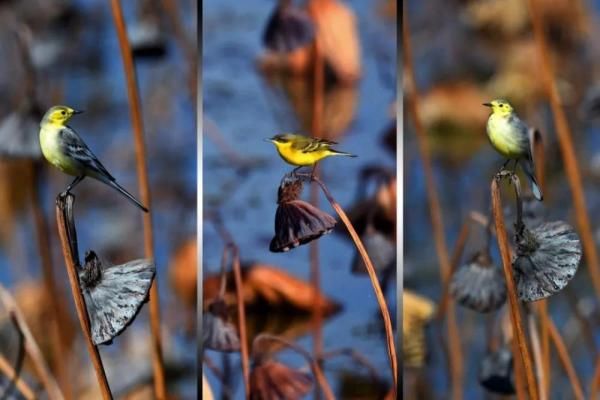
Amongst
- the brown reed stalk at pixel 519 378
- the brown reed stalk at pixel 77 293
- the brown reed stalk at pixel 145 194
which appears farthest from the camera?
the brown reed stalk at pixel 145 194

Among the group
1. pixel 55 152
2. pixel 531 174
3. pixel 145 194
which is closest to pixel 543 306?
pixel 531 174

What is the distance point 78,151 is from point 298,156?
311mm

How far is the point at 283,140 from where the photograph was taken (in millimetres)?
1293

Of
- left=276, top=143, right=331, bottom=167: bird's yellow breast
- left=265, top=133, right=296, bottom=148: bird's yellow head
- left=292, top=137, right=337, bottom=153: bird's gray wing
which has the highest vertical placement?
left=265, top=133, right=296, bottom=148: bird's yellow head

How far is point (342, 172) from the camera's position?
129cm

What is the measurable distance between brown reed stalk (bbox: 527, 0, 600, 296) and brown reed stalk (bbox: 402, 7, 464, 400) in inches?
7.2

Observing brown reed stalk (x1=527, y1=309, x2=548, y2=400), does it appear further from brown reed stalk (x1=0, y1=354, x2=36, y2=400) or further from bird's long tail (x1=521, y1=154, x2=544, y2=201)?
brown reed stalk (x1=0, y1=354, x2=36, y2=400)

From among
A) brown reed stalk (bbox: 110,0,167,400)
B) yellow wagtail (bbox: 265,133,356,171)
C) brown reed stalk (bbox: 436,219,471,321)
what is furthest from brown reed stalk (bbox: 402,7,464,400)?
brown reed stalk (bbox: 110,0,167,400)

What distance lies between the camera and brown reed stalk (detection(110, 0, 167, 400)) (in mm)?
1255

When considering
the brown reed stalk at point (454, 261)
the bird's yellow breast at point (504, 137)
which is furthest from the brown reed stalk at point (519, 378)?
the bird's yellow breast at point (504, 137)

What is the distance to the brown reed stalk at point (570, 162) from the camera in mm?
1270

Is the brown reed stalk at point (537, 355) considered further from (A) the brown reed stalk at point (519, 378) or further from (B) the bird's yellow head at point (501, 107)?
(B) the bird's yellow head at point (501, 107)

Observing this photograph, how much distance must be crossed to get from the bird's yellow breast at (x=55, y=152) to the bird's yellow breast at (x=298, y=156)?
295 millimetres

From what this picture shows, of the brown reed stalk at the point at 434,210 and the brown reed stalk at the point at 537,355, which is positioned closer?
the brown reed stalk at the point at 537,355
